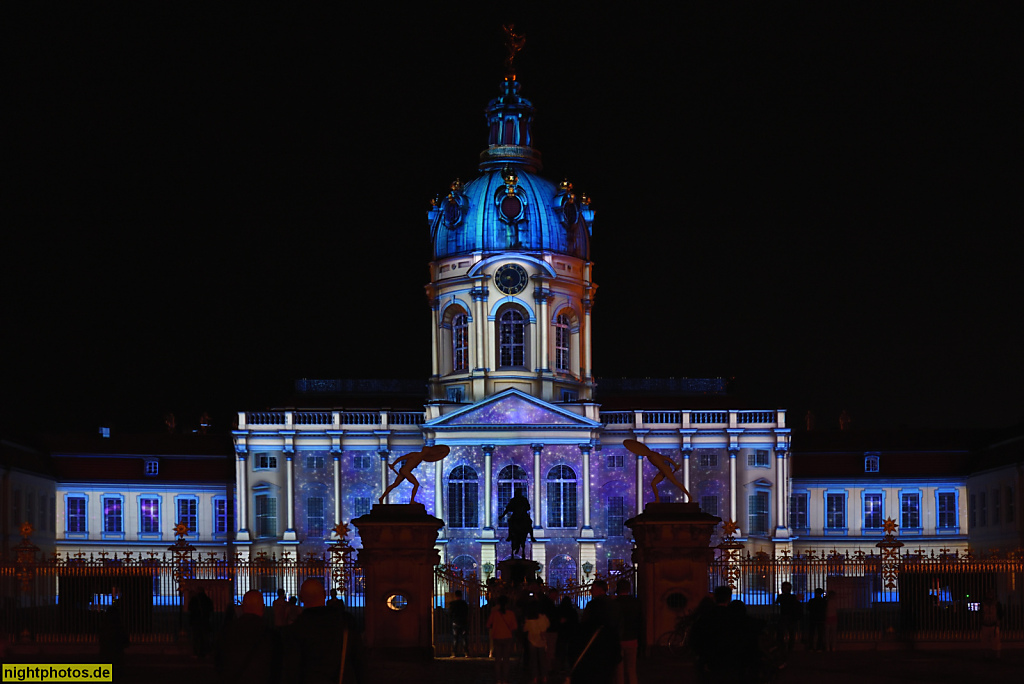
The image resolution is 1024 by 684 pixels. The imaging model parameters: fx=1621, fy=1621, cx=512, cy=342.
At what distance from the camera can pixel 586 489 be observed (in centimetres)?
7344

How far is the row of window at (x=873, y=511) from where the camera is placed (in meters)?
77.3

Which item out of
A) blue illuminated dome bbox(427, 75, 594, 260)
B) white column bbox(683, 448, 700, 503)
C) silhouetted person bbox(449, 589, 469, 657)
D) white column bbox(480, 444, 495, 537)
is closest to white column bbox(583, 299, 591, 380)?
blue illuminated dome bbox(427, 75, 594, 260)

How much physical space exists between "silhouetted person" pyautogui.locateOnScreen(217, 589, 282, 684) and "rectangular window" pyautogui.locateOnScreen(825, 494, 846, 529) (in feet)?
215

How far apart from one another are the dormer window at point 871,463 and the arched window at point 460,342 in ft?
64.2

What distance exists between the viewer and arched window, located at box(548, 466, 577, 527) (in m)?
74.0

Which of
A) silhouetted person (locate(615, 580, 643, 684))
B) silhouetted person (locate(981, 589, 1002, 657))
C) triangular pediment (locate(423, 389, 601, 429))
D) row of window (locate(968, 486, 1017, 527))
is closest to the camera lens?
silhouetted person (locate(615, 580, 643, 684))

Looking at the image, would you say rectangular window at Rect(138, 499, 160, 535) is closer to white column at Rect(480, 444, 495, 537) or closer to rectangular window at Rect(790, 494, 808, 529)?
white column at Rect(480, 444, 495, 537)

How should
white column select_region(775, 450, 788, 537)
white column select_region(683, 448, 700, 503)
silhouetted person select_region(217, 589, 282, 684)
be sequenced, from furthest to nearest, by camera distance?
white column select_region(683, 448, 700, 503) → white column select_region(775, 450, 788, 537) → silhouetted person select_region(217, 589, 282, 684)

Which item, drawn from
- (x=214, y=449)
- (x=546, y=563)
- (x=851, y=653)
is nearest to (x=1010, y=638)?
(x=851, y=653)

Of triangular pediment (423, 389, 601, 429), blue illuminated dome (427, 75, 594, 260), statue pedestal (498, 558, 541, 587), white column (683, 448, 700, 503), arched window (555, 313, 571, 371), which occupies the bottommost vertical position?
statue pedestal (498, 558, 541, 587)

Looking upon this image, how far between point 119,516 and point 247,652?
6475 cm

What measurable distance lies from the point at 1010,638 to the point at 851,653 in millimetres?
3484

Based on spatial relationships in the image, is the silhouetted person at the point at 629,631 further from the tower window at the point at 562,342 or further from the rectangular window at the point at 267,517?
the tower window at the point at 562,342

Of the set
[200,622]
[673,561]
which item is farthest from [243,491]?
[673,561]
